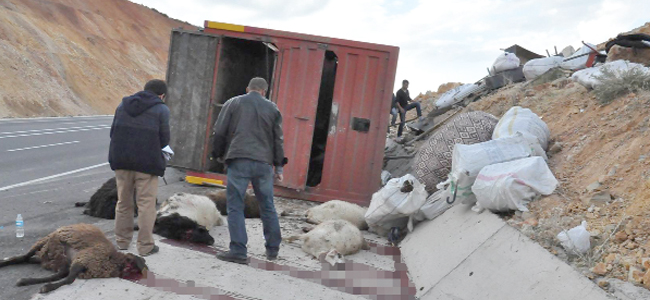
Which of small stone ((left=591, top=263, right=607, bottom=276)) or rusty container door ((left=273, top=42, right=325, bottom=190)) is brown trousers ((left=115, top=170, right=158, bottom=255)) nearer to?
small stone ((left=591, top=263, right=607, bottom=276))

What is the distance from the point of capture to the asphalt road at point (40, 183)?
6035mm

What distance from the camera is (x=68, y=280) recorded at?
495 centimetres

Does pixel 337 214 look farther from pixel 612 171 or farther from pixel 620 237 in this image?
pixel 620 237

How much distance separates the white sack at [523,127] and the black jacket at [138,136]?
4.18 m

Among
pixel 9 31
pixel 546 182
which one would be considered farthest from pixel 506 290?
pixel 9 31

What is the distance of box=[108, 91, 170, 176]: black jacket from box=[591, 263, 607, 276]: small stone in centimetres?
373

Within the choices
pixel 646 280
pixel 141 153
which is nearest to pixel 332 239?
pixel 141 153

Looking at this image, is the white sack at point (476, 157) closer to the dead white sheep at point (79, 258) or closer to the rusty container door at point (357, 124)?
the rusty container door at point (357, 124)

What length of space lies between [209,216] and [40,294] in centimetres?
276

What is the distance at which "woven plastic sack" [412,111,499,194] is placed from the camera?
8.59 m

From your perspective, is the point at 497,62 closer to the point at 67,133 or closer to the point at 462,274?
the point at 462,274

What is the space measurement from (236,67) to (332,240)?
5.72 meters

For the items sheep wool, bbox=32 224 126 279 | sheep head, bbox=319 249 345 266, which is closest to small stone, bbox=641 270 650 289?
sheep head, bbox=319 249 345 266

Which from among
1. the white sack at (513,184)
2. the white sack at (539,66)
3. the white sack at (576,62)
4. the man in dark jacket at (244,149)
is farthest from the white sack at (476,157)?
the white sack at (539,66)
